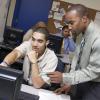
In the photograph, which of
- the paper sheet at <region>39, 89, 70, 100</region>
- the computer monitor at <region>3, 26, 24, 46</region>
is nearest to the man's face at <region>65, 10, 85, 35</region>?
the paper sheet at <region>39, 89, 70, 100</region>

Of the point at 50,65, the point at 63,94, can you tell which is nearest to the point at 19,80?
the point at 63,94

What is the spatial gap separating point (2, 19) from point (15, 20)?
2.96 feet

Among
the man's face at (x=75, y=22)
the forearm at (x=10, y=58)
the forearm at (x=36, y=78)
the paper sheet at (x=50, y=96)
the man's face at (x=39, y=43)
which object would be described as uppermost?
the man's face at (x=75, y=22)

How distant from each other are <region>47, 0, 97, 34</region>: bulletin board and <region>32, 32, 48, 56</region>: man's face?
3493mm

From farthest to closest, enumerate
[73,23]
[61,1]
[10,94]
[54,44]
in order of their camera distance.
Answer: [61,1] → [54,44] → [73,23] → [10,94]

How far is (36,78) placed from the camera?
2359mm

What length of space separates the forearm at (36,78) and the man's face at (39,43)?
20 centimetres

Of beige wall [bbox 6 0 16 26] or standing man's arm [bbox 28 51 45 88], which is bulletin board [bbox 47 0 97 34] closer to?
beige wall [bbox 6 0 16 26]

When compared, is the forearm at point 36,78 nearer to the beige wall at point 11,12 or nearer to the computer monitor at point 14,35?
the computer monitor at point 14,35

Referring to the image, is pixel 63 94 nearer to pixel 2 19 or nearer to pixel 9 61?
pixel 9 61

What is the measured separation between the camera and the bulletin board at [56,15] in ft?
19.8

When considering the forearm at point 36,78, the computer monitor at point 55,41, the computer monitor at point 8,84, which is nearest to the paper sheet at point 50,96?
the forearm at point 36,78

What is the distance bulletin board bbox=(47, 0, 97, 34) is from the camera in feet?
19.8

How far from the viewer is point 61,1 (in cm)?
603
